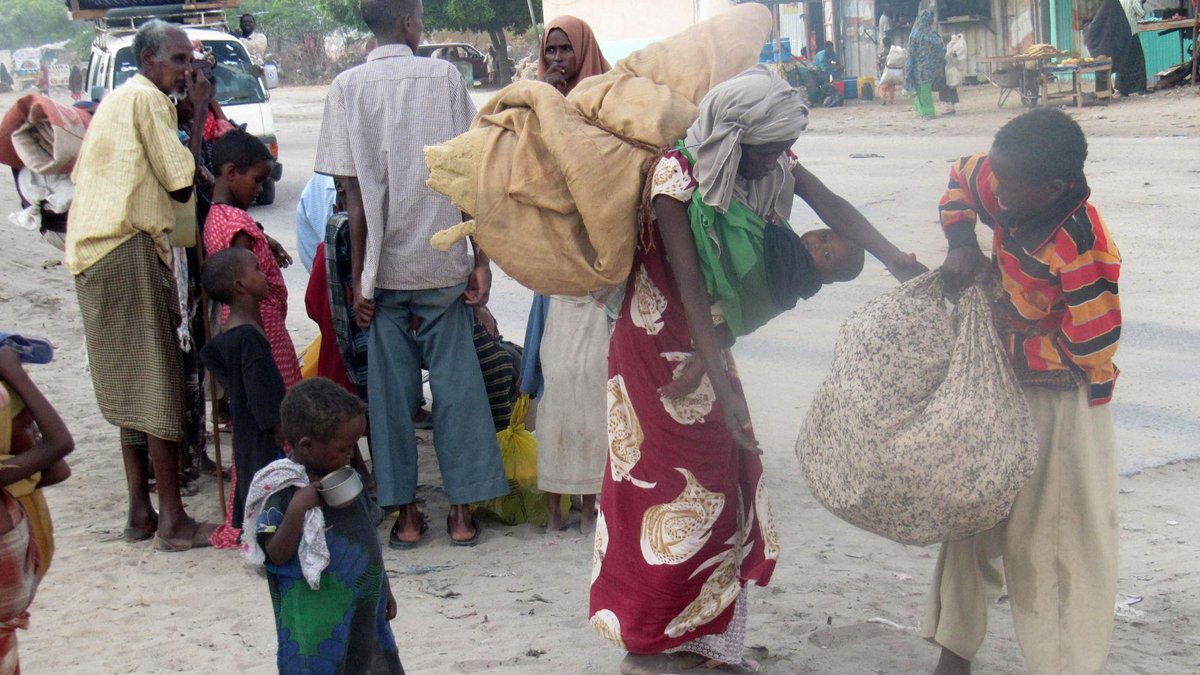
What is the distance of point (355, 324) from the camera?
4.88m

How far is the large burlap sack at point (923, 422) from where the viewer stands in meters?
2.93

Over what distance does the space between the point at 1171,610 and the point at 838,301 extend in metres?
4.81

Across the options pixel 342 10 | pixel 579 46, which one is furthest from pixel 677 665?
pixel 342 10

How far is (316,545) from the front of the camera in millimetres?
2926

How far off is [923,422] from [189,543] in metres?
2.99

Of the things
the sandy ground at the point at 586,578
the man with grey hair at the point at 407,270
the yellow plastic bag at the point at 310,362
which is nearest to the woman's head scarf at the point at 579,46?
the man with grey hair at the point at 407,270

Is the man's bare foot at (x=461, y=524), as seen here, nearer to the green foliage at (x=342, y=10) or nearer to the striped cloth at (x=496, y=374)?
the striped cloth at (x=496, y=374)

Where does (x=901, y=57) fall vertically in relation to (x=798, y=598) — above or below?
above

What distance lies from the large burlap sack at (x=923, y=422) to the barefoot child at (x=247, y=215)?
2507 millimetres

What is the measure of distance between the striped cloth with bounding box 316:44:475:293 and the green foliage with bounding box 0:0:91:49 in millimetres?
72957

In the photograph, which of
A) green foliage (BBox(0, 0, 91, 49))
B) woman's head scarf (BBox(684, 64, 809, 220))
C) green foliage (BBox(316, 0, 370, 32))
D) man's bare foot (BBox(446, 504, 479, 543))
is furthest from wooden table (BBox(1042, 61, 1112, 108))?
green foliage (BBox(0, 0, 91, 49))

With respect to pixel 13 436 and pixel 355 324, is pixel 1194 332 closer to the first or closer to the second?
pixel 355 324

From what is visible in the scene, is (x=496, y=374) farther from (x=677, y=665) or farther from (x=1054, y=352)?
(x=1054, y=352)

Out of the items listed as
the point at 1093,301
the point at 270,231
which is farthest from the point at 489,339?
the point at 270,231
